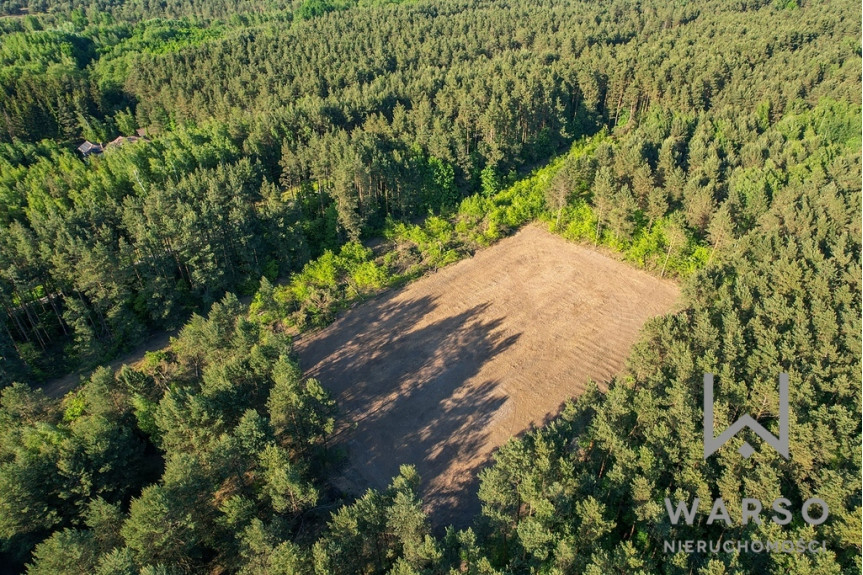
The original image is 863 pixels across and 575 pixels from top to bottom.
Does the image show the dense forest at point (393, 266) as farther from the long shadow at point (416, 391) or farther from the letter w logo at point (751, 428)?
the long shadow at point (416, 391)

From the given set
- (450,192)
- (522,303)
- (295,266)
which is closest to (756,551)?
(522,303)

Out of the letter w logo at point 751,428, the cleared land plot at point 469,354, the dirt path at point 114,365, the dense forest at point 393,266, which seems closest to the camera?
the dense forest at point 393,266

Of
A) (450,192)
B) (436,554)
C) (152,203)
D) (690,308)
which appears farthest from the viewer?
(450,192)

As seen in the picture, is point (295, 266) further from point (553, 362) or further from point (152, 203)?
point (553, 362)

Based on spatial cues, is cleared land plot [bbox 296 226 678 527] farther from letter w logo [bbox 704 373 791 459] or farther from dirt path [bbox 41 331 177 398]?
dirt path [bbox 41 331 177 398]

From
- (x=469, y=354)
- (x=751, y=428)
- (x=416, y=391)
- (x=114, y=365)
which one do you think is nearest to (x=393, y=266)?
(x=469, y=354)

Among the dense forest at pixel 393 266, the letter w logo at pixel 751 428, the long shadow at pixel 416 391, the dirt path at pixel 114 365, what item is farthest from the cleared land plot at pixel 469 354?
the dirt path at pixel 114 365

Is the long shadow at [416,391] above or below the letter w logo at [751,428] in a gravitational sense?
below

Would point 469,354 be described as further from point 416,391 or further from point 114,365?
point 114,365
